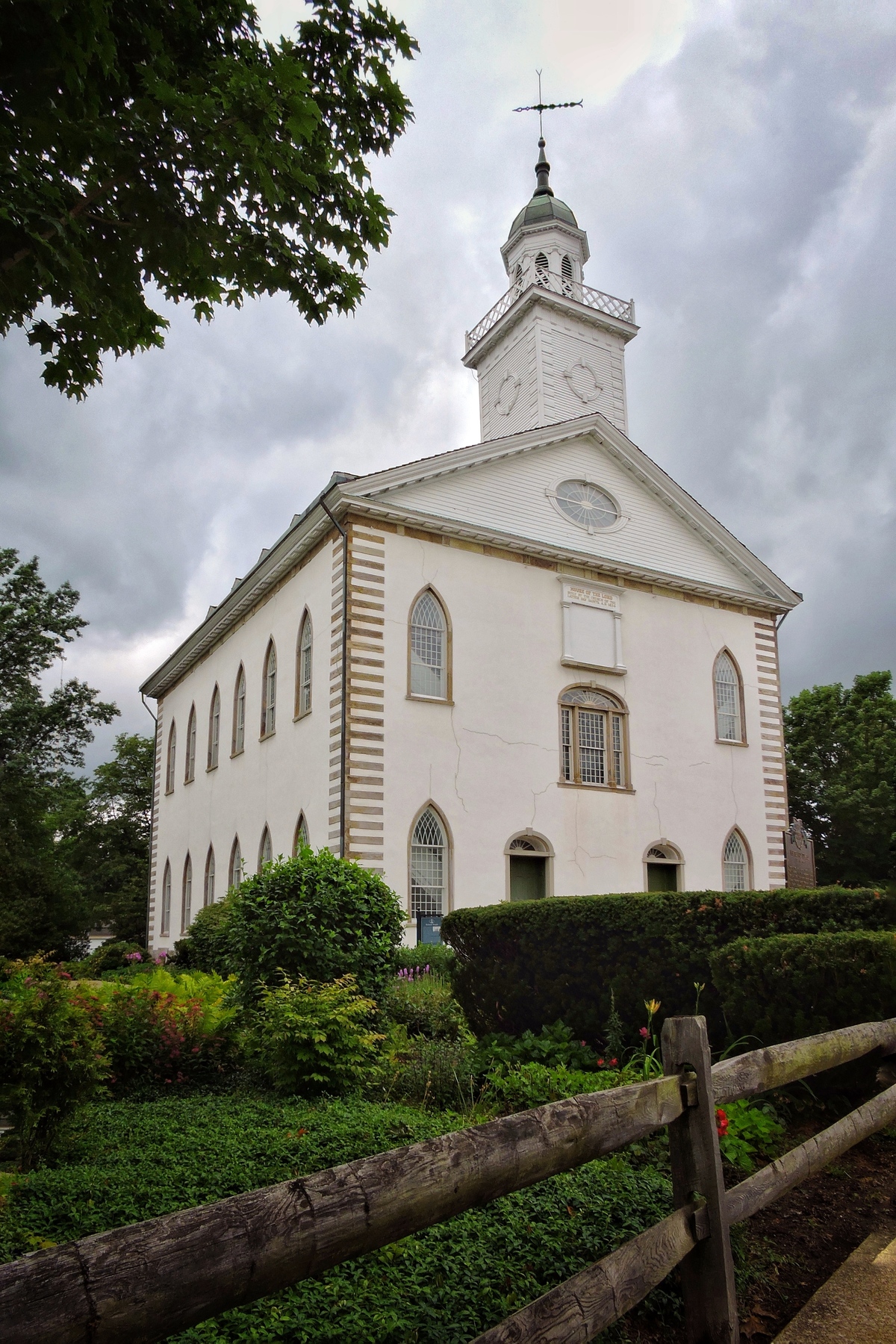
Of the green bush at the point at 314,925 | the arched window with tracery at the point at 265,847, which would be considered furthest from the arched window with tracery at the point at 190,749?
the green bush at the point at 314,925

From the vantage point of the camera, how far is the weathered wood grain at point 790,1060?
3.98 meters

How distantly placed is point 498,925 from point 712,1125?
6.45 meters

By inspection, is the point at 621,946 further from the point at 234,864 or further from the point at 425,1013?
the point at 234,864

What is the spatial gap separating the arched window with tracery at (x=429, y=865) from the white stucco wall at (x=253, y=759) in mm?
1932

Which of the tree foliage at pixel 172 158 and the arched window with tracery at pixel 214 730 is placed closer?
the tree foliage at pixel 172 158

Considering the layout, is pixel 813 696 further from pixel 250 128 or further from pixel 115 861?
pixel 250 128

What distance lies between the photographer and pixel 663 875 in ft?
76.0

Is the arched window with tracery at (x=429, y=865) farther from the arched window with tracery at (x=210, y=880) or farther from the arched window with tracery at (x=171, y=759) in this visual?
the arched window with tracery at (x=171, y=759)

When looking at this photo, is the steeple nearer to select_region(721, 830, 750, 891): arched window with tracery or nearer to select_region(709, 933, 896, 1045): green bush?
select_region(721, 830, 750, 891): arched window with tracery

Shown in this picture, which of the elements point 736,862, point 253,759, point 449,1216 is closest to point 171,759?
point 253,759

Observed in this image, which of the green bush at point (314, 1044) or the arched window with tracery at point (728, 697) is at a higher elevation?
the arched window with tracery at point (728, 697)

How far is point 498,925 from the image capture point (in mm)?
10086

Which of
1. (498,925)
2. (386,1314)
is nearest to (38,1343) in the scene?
(386,1314)

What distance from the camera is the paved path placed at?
3.75 m
